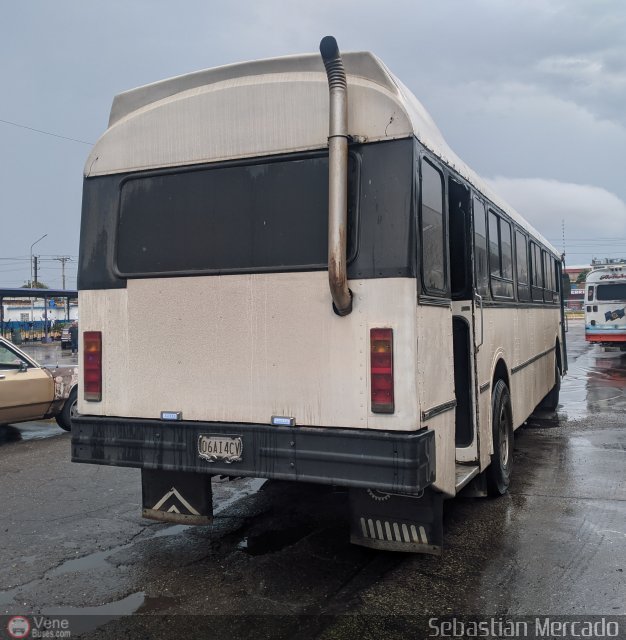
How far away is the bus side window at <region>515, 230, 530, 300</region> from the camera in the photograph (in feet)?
25.2

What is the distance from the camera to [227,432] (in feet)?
13.8

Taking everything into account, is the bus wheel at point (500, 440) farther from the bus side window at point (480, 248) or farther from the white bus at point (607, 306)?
the white bus at point (607, 306)

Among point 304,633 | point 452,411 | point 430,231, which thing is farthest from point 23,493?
point 430,231

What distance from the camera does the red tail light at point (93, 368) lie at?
4.68m

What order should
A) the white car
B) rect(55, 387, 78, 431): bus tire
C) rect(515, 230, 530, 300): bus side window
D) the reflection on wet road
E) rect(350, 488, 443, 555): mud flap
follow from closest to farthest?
rect(350, 488, 443, 555): mud flap
rect(515, 230, 530, 300): bus side window
the white car
rect(55, 387, 78, 431): bus tire
the reflection on wet road

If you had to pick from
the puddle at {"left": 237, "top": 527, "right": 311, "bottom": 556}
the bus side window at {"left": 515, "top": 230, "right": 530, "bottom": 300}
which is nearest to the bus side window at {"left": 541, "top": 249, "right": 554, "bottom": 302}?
the bus side window at {"left": 515, "top": 230, "right": 530, "bottom": 300}

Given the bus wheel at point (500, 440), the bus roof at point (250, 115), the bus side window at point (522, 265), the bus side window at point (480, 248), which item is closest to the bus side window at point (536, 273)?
the bus side window at point (522, 265)

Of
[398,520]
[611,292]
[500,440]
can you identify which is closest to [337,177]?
[398,520]

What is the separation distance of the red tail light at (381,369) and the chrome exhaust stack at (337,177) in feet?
0.83

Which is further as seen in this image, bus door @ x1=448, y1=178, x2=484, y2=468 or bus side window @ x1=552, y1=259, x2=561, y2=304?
bus side window @ x1=552, y1=259, x2=561, y2=304

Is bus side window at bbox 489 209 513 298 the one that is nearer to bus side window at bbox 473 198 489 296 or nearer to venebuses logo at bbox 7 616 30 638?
bus side window at bbox 473 198 489 296

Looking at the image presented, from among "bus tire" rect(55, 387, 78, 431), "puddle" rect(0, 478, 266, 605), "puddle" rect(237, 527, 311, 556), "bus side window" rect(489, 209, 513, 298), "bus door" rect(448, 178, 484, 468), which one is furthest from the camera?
"bus tire" rect(55, 387, 78, 431)

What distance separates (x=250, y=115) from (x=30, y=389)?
6.67 m

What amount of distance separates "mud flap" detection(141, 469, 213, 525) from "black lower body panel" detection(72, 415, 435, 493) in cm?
38
